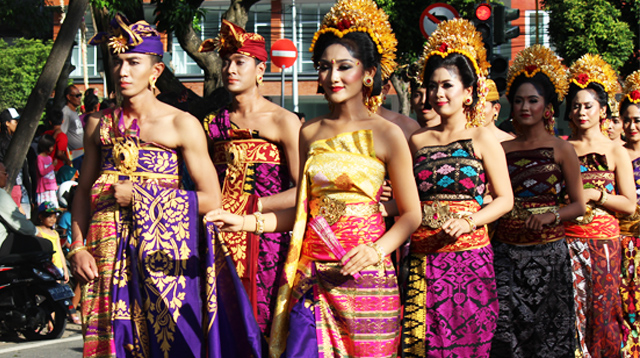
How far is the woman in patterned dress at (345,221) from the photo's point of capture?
374 cm

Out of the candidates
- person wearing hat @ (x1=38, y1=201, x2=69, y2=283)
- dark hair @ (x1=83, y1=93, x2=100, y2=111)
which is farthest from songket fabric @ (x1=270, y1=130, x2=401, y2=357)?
dark hair @ (x1=83, y1=93, x2=100, y2=111)

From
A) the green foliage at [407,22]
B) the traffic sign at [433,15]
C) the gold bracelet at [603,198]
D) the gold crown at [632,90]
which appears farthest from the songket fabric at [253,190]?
the green foliage at [407,22]

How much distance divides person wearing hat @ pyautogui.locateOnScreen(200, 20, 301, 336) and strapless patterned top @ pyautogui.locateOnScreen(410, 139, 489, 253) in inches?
29.8

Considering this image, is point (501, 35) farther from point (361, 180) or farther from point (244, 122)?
point (361, 180)

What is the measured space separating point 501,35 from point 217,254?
854 cm

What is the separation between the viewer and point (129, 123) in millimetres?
4387

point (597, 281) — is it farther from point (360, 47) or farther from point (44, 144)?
point (44, 144)

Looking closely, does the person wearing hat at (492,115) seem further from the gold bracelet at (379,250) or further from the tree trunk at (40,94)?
the tree trunk at (40,94)

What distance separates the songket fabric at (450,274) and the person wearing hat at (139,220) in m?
A: 1.17

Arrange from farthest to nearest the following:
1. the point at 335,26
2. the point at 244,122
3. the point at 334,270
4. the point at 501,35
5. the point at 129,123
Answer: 1. the point at 501,35
2. the point at 244,122
3. the point at 129,123
4. the point at 335,26
5. the point at 334,270

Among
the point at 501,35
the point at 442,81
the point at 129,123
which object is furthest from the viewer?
the point at 501,35

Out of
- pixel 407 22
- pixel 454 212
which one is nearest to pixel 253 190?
pixel 454 212

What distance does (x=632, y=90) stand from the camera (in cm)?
810

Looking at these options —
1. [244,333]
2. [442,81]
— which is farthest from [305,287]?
[442,81]
